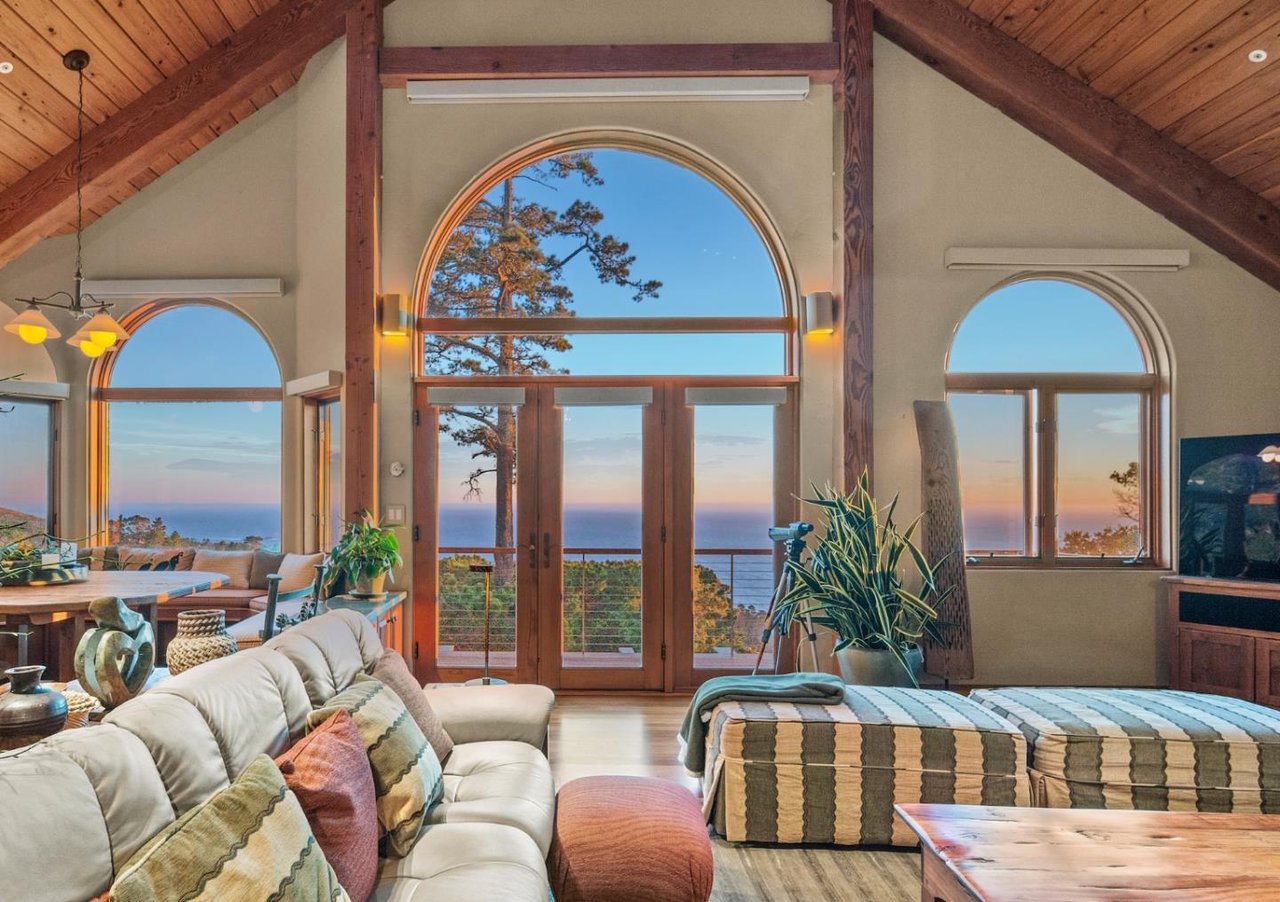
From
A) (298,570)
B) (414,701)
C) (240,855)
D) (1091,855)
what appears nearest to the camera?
(240,855)

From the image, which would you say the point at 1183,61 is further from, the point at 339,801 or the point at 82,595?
the point at 82,595

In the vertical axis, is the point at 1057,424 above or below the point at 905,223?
below

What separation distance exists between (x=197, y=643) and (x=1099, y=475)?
5246 mm

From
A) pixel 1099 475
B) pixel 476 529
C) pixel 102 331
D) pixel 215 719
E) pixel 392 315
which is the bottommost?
pixel 215 719

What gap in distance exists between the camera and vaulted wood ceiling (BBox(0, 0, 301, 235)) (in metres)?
4.14

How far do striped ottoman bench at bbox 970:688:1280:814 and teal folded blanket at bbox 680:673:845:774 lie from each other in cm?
79

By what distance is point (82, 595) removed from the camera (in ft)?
12.4

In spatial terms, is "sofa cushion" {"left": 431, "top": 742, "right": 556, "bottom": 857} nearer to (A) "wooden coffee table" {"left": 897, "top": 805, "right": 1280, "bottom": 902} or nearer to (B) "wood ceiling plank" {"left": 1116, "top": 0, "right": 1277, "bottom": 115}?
(A) "wooden coffee table" {"left": 897, "top": 805, "right": 1280, "bottom": 902}

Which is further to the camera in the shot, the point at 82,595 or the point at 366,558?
the point at 366,558

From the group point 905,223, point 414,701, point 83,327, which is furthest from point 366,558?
point 905,223

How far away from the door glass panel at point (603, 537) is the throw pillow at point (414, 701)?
7.50 feet

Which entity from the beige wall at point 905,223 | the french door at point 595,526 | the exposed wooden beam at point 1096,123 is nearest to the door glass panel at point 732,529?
the french door at point 595,526

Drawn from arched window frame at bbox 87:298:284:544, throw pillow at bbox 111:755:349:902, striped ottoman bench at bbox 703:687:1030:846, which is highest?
arched window frame at bbox 87:298:284:544

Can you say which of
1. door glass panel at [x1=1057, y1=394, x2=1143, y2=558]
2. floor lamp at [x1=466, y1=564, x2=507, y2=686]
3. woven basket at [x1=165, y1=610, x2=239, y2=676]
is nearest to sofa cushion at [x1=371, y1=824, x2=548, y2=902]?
woven basket at [x1=165, y1=610, x2=239, y2=676]
